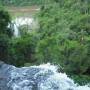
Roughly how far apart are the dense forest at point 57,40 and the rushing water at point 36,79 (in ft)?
3.52

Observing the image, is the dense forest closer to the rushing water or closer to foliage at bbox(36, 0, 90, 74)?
foliage at bbox(36, 0, 90, 74)

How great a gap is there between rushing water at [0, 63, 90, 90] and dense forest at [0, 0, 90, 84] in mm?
1072

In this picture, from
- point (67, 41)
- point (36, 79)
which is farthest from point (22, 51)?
point (36, 79)

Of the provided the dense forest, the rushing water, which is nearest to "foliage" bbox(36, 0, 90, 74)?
the dense forest

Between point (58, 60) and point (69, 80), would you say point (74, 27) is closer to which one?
point (58, 60)

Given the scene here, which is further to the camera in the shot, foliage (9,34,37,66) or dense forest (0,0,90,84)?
foliage (9,34,37,66)

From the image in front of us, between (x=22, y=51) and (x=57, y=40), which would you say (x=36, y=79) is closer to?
(x=57, y=40)

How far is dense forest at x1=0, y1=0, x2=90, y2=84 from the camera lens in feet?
62.4

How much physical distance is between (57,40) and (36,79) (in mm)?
3892

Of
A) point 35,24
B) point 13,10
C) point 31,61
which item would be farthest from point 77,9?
point 13,10

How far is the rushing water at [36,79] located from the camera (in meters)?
16.5

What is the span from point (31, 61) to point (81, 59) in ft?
16.9

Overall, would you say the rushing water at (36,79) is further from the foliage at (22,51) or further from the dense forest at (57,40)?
the foliage at (22,51)

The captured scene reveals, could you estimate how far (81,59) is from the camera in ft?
61.9
